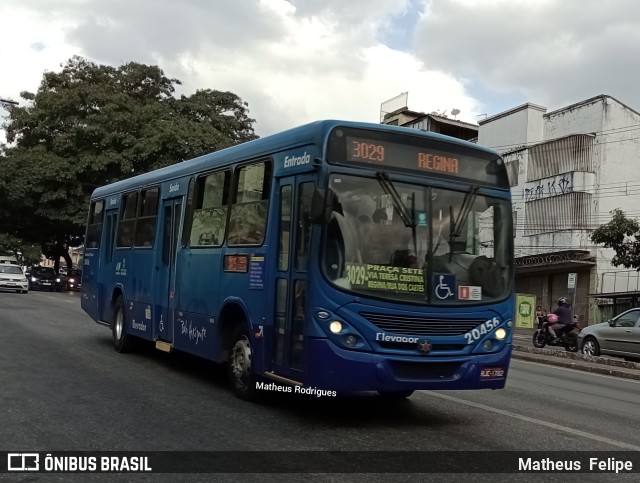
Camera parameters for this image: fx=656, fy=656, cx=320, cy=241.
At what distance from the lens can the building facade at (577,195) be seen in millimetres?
31375

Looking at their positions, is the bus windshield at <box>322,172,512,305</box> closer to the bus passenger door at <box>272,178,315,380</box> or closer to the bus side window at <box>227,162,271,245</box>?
the bus passenger door at <box>272,178,315,380</box>

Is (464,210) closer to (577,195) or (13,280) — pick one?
(577,195)

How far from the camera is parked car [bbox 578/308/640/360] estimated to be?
15.6m

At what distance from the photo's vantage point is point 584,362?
603 inches

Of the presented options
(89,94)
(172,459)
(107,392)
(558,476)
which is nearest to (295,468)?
(172,459)

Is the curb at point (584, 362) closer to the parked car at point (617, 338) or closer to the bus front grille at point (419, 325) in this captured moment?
the parked car at point (617, 338)

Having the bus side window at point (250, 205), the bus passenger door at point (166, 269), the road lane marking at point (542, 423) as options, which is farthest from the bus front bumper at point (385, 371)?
the bus passenger door at point (166, 269)

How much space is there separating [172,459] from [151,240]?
5.55 meters

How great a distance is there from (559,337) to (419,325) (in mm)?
13720

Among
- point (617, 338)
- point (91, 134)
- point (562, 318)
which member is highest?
point (91, 134)

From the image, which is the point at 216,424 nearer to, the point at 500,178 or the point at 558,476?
the point at 558,476

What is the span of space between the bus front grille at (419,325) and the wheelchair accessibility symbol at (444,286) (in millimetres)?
239

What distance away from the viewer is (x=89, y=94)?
3466cm

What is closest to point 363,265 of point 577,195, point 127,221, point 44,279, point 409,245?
point 409,245
